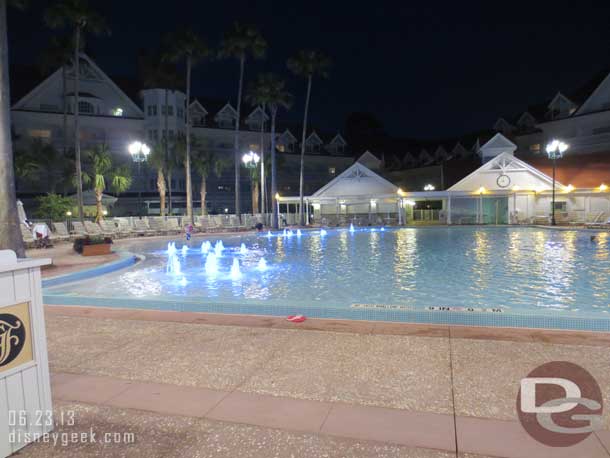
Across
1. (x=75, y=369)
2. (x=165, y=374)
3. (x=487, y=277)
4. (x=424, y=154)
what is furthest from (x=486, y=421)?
(x=424, y=154)

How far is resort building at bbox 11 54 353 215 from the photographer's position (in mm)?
36469

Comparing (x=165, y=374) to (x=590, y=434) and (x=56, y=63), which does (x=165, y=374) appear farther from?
(x=56, y=63)

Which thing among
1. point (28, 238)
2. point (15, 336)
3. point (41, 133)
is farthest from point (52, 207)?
point (15, 336)

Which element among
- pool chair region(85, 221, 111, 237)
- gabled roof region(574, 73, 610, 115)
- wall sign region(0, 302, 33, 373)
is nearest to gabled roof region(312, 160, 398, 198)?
gabled roof region(574, 73, 610, 115)

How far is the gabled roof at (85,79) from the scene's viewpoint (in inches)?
1423

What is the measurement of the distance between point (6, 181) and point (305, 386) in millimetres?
9561

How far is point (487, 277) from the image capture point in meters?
11.1

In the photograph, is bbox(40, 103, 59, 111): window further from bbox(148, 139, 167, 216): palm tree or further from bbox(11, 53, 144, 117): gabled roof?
bbox(148, 139, 167, 216): palm tree

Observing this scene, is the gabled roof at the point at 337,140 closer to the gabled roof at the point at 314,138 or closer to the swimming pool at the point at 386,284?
the gabled roof at the point at 314,138

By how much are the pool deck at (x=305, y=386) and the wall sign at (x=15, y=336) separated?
640 millimetres

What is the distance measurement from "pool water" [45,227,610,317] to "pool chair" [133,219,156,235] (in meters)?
7.93

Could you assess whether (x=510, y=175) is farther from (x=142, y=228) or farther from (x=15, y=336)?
(x=15, y=336)

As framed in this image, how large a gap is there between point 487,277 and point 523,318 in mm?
5304

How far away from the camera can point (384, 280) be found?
10922 millimetres
